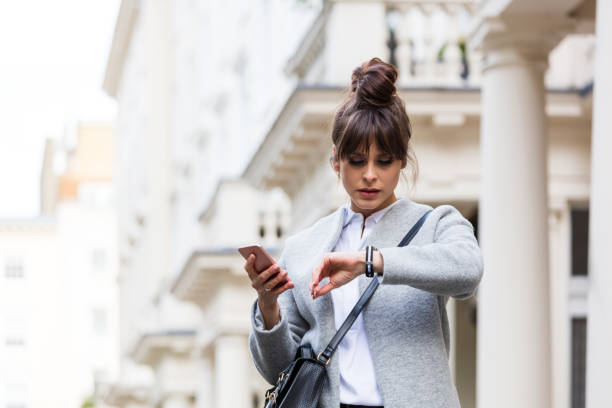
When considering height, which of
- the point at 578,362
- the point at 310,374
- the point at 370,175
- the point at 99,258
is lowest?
the point at 99,258

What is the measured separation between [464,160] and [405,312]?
31.5 ft

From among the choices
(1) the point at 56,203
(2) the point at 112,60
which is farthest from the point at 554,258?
(1) the point at 56,203

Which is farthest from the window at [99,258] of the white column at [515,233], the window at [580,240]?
the white column at [515,233]

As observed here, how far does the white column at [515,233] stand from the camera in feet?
31.4

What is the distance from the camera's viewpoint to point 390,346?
3.71m

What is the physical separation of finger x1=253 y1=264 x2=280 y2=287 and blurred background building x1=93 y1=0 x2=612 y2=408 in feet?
2.39

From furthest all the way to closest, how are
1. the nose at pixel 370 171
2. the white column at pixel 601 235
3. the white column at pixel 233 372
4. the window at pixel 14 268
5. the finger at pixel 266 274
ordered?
the window at pixel 14 268, the white column at pixel 233 372, the white column at pixel 601 235, the nose at pixel 370 171, the finger at pixel 266 274

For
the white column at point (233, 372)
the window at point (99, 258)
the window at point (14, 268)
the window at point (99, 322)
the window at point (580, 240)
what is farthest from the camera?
the window at point (14, 268)

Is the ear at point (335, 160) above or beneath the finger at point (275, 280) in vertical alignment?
above

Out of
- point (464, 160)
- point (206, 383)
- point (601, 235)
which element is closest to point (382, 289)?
point (601, 235)

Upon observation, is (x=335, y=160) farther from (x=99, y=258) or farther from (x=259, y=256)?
(x=99, y=258)

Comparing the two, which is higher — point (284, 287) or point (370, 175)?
point (370, 175)

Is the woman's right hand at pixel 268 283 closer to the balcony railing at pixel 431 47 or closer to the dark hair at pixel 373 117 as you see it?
the dark hair at pixel 373 117

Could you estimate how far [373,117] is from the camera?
3738 millimetres
